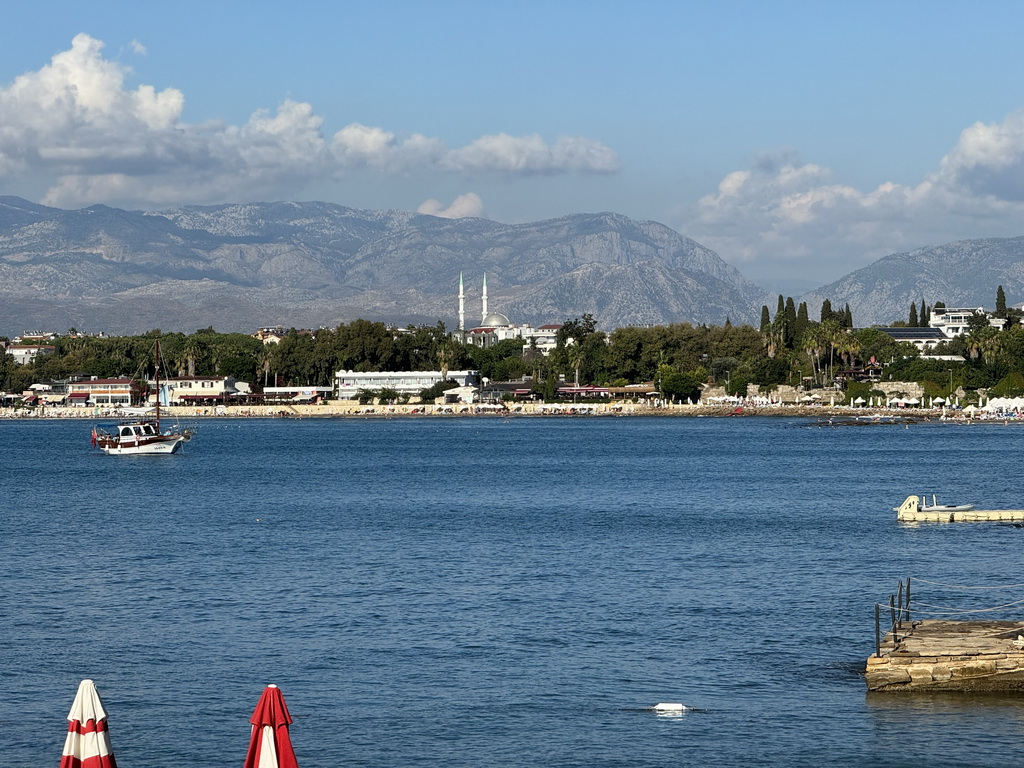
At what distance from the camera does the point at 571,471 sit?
81.8 metres

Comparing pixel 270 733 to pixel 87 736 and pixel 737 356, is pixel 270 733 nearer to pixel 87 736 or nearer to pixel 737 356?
pixel 87 736

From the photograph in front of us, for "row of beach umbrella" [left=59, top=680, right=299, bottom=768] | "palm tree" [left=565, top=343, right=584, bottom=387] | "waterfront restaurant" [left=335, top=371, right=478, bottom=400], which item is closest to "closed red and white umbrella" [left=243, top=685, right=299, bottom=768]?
"row of beach umbrella" [left=59, top=680, right=299, bottom=768]

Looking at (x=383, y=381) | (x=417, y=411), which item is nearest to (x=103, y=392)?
(x=383, y=381)

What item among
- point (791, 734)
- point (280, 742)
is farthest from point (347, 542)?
point (280, 742)

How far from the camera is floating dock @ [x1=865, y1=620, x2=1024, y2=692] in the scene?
2361 cm

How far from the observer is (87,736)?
44.9ft

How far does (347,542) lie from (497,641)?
718 inches

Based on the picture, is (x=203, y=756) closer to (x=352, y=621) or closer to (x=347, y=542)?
(x=352, y=621)

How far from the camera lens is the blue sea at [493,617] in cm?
2184

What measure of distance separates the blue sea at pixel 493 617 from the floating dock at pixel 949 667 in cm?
38

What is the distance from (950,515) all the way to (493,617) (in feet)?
86.1

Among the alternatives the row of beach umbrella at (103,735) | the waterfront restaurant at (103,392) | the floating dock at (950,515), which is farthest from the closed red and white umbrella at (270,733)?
the waterfront restaurant at (103,392)

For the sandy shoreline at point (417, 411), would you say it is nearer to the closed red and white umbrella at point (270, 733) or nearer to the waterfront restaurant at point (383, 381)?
the waterfront restaurant at point (383, 381)

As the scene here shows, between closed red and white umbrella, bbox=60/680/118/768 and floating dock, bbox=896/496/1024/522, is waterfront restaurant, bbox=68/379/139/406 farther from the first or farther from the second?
closed red and white umbrella, bbox=60/680/118/768
